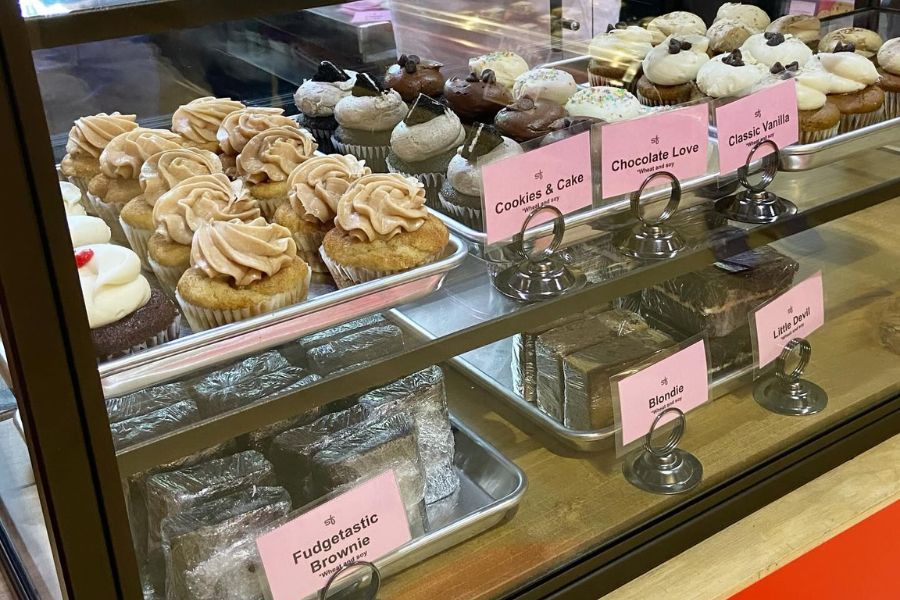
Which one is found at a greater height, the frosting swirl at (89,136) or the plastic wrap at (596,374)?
the frosting swirl at (89,136)

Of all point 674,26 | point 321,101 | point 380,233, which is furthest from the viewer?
point 674,26

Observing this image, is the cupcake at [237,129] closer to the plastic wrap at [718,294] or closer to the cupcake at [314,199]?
the cupcake at [314,199]

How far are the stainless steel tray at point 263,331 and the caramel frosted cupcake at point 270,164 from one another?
35cm

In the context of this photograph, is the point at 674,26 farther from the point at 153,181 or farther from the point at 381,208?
the point at 153,181

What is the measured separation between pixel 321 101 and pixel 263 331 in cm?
66

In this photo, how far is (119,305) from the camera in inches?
43.4

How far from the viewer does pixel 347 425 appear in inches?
54.3

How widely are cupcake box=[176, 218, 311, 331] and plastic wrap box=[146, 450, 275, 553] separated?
23 cm

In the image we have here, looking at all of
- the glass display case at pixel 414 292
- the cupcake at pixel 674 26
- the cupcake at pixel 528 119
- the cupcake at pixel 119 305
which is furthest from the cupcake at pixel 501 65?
the cupcake at pixel 119 305

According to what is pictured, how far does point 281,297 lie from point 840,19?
1.51m

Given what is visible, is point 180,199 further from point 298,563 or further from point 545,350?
point 545,350

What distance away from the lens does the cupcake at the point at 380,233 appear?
126 centimetres

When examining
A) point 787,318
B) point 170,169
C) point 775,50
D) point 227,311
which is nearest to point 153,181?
point 170,169

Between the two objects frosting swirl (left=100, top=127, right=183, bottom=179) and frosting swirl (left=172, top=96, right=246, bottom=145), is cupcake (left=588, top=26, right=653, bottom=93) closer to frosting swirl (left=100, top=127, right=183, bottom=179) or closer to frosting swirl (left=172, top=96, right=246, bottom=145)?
frosting swirl (left=172, top=96, right=246, bottom=145)
